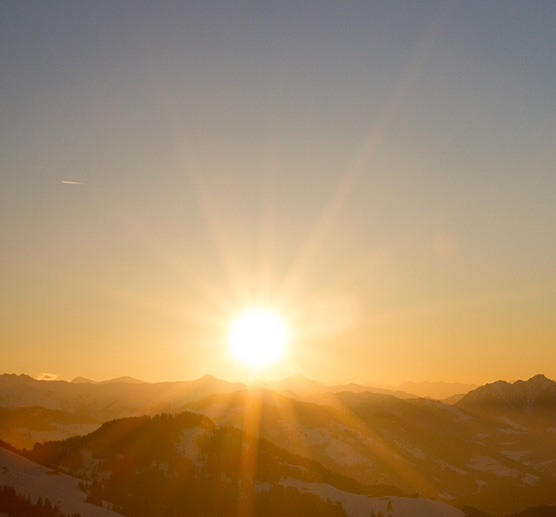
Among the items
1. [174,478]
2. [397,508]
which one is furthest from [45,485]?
[397,508]

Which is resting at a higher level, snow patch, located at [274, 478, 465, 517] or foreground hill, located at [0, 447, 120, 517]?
foreground hill, located at [0, 447, 120, 517]

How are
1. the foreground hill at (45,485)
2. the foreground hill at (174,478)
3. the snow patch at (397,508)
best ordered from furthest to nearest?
1. the snow patch at (397,508)
2. the foreground hill at (174,478)
3. the foreground hill at (45,485)

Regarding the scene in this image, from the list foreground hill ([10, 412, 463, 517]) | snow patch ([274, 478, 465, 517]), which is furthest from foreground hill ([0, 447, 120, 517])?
snow patch ([274, 478, 465, 517])

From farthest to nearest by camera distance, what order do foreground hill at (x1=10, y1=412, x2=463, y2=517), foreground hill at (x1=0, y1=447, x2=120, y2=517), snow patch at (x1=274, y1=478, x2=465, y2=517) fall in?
snow patch at (x1=274, y1=478, x2=465, y2=517)
foreground hill at (x1=10, y1=412, x2=463, y2=517)
foreground hill at (x1=0, y1=447, x2=120, y2=517)

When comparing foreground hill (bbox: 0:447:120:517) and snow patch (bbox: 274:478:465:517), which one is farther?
snow patch (bbox: 274:478:465:517)

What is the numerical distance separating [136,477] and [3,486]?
235 ft

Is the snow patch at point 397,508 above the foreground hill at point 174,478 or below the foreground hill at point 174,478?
below

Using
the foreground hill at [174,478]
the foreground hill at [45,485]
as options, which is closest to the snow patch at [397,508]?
the foreground hill at [174,478]

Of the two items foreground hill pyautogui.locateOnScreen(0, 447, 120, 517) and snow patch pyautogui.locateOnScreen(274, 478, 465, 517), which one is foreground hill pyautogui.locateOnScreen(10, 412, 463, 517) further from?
foreground hill pyautogui.locateOnScreen(0, 447, 120, 517)

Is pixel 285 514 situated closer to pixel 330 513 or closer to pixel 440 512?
pixel 330 513

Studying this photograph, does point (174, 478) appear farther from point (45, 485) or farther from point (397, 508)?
point (397, 508)

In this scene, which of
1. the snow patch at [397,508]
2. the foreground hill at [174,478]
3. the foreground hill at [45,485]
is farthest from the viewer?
the snow patch at [397,508]

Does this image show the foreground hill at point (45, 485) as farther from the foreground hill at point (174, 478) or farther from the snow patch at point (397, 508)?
the snow patch at point (397, 508)

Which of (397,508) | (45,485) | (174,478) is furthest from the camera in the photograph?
(397,508)
